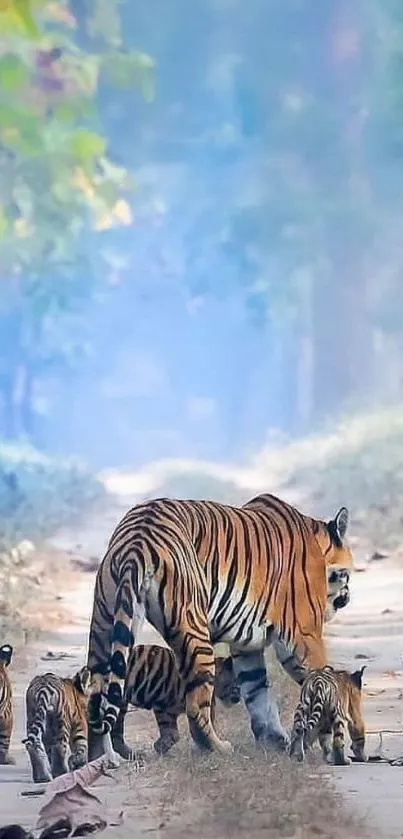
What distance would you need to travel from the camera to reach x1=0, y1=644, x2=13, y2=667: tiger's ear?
195 centimetres

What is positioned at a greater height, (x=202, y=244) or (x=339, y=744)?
(x=202, y=244)

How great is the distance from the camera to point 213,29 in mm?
2088

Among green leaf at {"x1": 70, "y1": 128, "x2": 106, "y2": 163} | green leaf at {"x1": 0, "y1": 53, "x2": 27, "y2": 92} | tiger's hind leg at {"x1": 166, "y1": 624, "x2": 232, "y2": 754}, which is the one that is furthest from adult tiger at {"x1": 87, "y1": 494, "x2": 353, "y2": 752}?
green leaf at {"x1": 0, "y1": 53, "x2": 27, "y2": 92}

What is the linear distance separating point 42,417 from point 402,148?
894mm

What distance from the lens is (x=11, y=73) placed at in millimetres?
2098

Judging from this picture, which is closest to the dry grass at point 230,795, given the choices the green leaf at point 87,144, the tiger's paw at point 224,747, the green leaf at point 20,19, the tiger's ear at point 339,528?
the tiger's paw at point 224,747

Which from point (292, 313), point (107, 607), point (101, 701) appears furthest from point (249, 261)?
point (101, 701)

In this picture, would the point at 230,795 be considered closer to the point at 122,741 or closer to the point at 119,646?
the point at 122,741

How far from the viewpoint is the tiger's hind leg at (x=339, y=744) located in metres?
1.87

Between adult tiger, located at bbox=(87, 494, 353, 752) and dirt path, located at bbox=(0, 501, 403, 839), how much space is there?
0.10 feet

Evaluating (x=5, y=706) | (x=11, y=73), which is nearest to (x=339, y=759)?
(x=5, y=706)

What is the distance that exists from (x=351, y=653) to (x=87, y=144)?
1126 mm

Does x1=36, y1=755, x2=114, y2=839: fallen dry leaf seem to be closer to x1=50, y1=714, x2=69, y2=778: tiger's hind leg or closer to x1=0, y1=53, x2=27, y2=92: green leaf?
x1=50, y1=714, x2=69, y2=778: tiger's hind leg

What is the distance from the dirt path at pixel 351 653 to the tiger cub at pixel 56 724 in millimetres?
19
